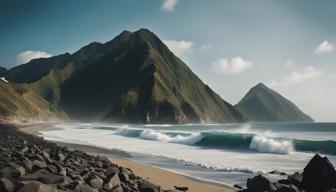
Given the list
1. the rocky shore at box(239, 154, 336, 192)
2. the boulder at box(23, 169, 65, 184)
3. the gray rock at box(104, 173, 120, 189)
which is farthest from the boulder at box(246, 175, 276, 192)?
the boulder at box(23, 169, 65, 184)

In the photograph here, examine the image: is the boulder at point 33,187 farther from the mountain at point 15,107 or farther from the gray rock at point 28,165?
the mountain at point 15,107

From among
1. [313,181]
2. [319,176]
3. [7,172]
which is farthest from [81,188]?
[319,176]

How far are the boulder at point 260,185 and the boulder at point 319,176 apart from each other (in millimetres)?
1537

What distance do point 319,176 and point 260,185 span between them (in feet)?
6.61

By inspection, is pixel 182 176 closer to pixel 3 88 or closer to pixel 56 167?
pixel 56 167

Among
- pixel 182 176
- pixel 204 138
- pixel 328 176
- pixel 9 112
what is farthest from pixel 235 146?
pixel 9 112

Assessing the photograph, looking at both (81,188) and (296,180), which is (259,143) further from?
(81,188)

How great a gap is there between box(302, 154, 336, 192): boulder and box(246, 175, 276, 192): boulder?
154 cm

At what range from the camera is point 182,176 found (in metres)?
18.8

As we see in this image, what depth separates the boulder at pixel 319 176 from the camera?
11961 mm

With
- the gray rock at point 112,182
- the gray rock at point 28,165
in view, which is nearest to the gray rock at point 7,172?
the gray rock at point 28,165

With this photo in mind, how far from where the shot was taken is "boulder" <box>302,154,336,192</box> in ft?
39.2

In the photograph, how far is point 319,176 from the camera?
39.9 feet

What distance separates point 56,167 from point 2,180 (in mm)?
4152
